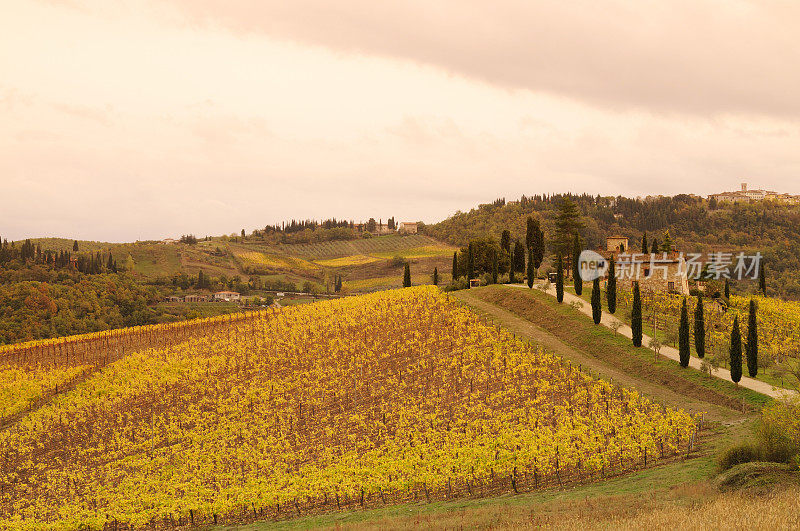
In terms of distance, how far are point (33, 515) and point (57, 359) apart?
173 feet

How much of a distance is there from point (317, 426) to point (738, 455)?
85.0 ft

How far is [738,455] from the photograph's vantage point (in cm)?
2666

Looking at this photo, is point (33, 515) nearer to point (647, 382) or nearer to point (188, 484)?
point (188, 484)

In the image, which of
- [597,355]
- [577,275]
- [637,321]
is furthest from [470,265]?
[637,321]

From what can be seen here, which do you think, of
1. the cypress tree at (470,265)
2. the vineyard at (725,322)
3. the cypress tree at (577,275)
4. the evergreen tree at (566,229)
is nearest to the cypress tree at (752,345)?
the vineyard at (725,322)

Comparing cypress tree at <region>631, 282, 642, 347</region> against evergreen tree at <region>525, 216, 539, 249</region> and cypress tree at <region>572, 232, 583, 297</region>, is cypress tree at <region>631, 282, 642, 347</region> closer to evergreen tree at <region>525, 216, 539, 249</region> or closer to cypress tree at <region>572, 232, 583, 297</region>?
cypress tree at <region>572, 232, 583, 297</region>

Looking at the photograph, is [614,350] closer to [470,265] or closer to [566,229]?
[566,229]

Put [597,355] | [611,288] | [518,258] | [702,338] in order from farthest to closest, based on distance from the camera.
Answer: [518,258] < [611,288] < [597,355] < [702,338]

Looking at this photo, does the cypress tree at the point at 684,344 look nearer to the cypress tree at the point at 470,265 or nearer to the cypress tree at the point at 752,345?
the cypress tree at the point at 752,345

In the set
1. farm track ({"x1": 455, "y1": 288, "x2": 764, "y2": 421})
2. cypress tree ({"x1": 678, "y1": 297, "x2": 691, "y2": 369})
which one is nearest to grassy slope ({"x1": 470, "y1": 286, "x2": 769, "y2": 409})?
farm track ({"x1": 455, "y1": 288, "x2": 764, "y2": 421})

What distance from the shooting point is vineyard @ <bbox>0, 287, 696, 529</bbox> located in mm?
31344

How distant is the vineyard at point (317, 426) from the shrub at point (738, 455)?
12.9 feet

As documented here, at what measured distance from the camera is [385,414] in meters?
41.8

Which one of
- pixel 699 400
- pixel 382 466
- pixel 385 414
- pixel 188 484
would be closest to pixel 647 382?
pixel 699 400
